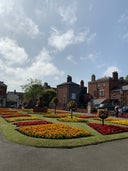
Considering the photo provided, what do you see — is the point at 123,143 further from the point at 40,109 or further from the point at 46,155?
the point at 40,109

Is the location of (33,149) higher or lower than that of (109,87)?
lower

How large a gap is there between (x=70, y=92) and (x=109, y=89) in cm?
1482

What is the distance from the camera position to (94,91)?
227ft

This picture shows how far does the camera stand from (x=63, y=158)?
836 cm

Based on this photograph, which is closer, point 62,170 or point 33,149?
point 62,170

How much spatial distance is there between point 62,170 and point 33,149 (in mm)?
2948

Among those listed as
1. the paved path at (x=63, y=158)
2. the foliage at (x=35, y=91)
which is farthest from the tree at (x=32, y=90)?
the paved path at (x=63, y=158)

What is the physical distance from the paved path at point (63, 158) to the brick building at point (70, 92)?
60.3 metres

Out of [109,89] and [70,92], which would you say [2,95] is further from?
[109,89]

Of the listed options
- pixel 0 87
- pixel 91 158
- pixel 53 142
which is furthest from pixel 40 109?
pixel 0 87

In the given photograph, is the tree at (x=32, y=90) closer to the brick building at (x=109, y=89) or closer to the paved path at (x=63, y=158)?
the brick building at (x=109, y=89)

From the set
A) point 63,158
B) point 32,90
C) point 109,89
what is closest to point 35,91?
point 32,90

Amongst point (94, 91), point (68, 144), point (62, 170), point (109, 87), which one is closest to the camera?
point (62, 170)

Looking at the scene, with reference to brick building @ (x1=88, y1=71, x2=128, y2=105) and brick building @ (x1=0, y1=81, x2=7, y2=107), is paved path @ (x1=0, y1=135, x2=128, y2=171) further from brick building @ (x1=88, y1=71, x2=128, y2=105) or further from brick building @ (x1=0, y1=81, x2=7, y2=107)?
brick building @ (x1=0, y1=81, x2=7, y2=107)
